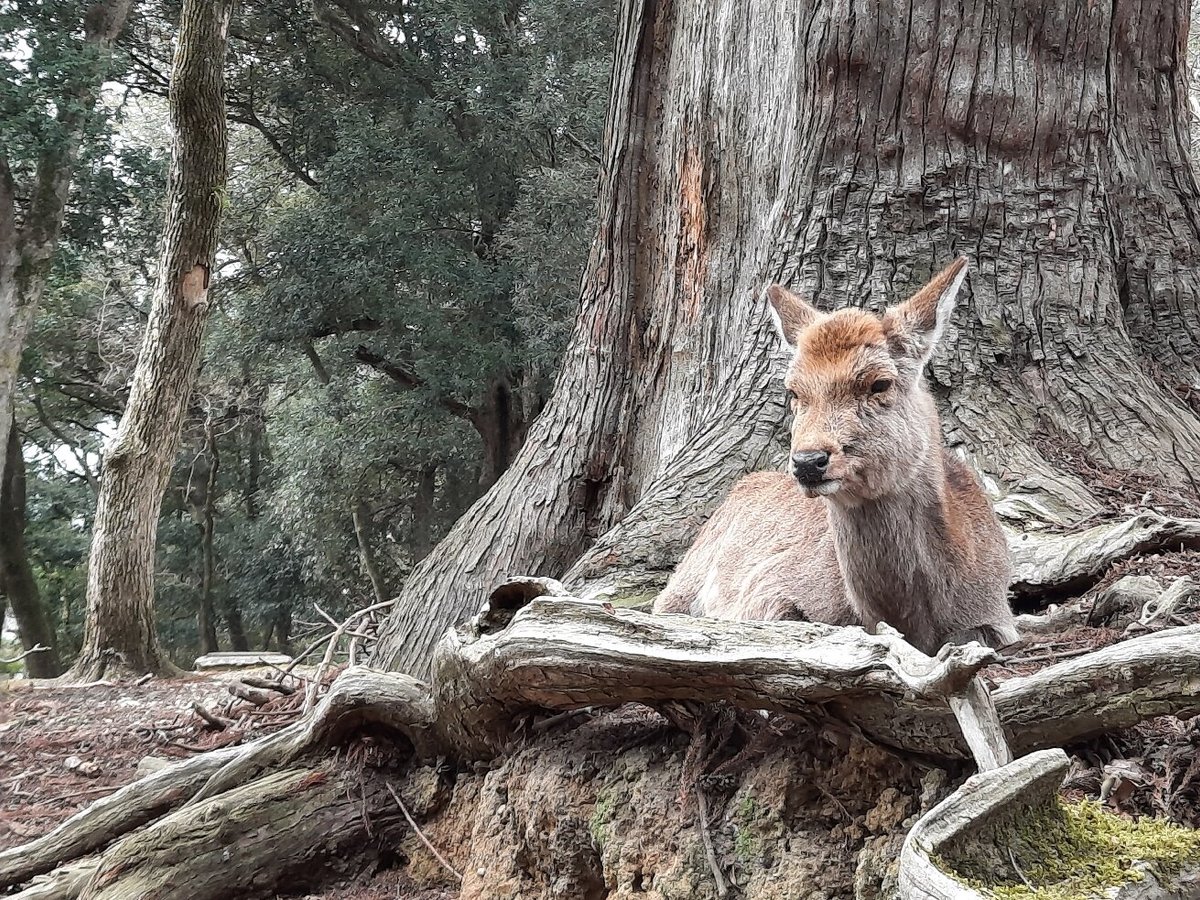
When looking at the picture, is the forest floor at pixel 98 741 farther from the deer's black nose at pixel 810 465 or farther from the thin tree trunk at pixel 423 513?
the thin tree trunk at pixel 423 513

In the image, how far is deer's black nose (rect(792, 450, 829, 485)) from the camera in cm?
394

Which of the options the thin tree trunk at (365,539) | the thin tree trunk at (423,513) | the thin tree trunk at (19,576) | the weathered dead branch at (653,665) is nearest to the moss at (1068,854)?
the weathered dead branch at (653,665)

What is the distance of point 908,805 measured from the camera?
2.88 m

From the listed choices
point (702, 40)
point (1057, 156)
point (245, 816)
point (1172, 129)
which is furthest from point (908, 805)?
point (702, 40)

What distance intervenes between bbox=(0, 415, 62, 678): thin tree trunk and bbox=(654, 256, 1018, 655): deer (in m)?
20.7

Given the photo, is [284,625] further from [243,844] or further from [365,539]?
[243,844]

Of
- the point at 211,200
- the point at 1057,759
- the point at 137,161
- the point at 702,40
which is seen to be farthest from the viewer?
the point at 137,161

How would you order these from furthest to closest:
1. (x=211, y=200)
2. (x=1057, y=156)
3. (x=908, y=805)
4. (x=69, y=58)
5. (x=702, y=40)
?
(x=69, y=58) → (x=211, y=200) → (x=702, y=40) → (x=1057, y=156) → (x=908, y=805)

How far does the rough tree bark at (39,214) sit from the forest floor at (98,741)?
620 cm

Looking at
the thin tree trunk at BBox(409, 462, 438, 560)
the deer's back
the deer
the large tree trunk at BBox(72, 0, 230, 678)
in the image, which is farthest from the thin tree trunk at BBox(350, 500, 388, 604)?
the deer

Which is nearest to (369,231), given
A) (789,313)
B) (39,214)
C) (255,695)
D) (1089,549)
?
(39,214)

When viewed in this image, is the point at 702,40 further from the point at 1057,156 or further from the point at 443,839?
the point at 443,839

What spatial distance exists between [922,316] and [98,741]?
7.28 metres

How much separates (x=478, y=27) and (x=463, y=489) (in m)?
8.81
